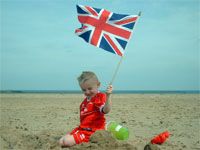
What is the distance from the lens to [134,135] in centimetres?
478

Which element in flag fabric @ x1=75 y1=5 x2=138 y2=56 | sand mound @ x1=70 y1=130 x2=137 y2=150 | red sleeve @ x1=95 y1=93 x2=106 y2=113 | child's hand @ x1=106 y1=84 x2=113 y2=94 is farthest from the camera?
flag fabric @ x1=75 y1=5 x2=138 y2=56

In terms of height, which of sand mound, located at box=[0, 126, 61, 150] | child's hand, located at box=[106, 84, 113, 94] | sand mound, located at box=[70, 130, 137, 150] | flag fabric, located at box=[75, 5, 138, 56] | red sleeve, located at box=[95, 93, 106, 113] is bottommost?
sand mound, located at box=[0, 126, 61, 150]

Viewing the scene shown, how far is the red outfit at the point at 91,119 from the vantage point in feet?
12.1

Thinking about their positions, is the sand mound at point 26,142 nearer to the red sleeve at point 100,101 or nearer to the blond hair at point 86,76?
the red sleeve at point 100,101

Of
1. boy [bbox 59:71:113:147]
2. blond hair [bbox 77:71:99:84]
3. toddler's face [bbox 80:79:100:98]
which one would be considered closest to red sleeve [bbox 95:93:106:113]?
boy [bbox 59:71:113:147]

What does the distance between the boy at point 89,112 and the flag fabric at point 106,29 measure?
71cm

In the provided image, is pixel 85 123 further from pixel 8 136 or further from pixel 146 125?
pixel 146 125

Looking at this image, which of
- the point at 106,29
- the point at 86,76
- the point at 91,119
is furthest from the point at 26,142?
the point at 106,29

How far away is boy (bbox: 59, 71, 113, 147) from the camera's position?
12.0 ft

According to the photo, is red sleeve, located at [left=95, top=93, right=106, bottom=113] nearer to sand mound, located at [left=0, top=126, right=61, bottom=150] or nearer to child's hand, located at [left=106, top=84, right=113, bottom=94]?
child's hand, located at [left=106, top=84, right=113, bottom=94]

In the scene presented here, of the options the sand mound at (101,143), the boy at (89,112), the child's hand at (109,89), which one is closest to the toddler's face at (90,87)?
the boy at (89,112)

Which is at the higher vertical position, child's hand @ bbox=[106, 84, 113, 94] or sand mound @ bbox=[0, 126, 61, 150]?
child's hand @ bbox=[106, 84, 113, 94]

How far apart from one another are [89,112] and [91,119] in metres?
0.12

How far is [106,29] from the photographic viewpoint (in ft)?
13.7
